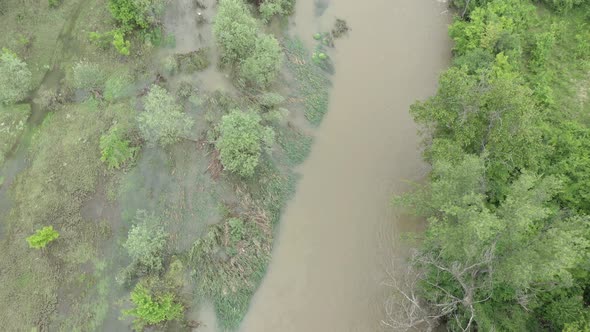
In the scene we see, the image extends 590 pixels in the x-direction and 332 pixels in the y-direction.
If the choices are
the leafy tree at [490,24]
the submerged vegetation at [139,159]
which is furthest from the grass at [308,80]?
the leafy tree at [490,24]

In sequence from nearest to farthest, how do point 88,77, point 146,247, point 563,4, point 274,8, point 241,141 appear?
point 146,247, point 241,141, point 88,77, point 563,4, point 274,8

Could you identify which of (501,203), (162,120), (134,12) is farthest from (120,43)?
(501,203)

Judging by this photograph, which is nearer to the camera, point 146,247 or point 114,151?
point 146,247

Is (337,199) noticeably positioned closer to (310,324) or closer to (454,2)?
(310,324)

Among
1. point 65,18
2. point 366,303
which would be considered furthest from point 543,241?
point 65,18

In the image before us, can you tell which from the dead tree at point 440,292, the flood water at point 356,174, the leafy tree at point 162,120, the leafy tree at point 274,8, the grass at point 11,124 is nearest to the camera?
the dead tree at point 440,292

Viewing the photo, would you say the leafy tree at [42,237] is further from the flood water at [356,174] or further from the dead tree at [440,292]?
the dead tree at [440,292]

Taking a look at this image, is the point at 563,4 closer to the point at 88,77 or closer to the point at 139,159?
the point at 139,159
